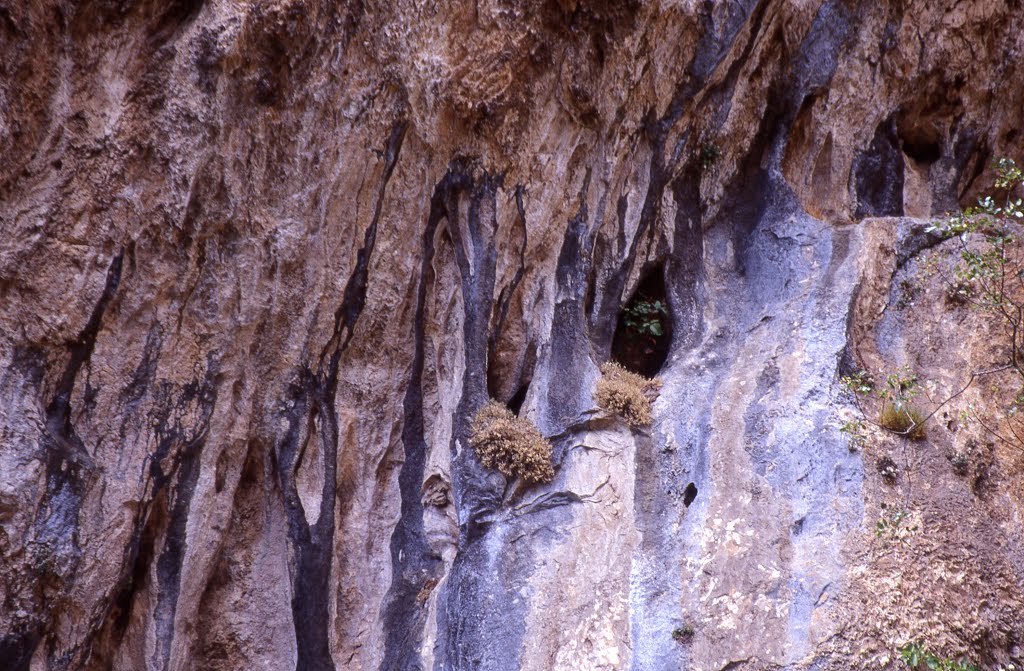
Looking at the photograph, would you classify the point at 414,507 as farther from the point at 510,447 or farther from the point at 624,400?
the point at 624,400

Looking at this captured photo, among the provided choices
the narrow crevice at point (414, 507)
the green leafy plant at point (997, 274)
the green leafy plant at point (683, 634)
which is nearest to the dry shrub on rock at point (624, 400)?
the narrow crevice at point (414, 507)

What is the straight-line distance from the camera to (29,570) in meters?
4.40

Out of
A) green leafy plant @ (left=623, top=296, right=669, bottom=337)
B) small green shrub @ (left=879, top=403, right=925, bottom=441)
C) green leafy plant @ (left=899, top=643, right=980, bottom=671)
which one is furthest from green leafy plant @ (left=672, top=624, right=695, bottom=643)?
green leafy plant @ (left=623, top=296, right=669, bottom=337)

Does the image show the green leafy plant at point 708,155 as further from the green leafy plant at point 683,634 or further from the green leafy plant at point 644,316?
the green leafy plant at point 683,634

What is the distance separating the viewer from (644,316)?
7398 millimetres

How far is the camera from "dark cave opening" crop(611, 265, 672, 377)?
24.0ft

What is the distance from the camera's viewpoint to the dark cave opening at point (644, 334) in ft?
24.0

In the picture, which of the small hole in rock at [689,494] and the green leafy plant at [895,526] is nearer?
the green leafy plant at [895,526]

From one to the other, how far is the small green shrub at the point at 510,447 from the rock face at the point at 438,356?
10cm

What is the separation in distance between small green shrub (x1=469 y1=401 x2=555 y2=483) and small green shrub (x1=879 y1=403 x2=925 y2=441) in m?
2.42

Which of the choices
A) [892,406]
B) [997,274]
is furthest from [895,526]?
[997,274]

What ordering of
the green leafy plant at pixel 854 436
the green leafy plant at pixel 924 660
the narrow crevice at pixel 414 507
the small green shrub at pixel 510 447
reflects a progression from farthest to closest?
1. the small green shrub at pixel 510 447
2. the narrow crevice at pixel 414 507
3. the green leafy plant at pixel 854 436
4. the green leafy plant at pixel 924 660

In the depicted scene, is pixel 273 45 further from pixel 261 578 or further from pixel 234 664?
pixel 234 664

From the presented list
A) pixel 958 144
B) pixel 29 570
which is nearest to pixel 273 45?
pixel 29 570
